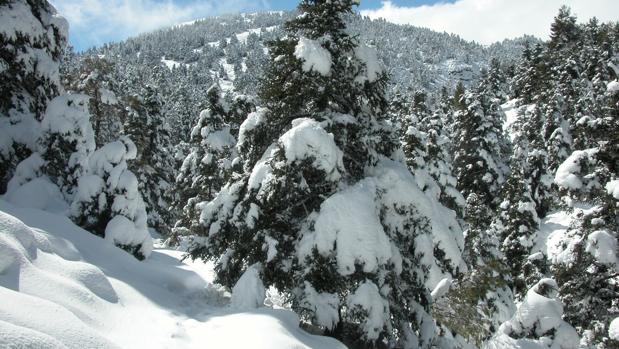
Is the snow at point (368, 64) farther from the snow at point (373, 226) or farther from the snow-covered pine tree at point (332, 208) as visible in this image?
the snow at point (373, 226)

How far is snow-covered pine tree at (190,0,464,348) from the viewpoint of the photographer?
8.39 m

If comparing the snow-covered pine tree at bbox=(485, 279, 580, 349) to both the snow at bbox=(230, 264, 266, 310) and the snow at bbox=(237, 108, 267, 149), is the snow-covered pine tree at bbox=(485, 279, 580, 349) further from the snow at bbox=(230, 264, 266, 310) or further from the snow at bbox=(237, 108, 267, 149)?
the snow at bbox=(237, 108, 267, 149)

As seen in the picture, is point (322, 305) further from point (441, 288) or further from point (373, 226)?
point (441, 288)

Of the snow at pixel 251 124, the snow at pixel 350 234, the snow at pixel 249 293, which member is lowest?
the snow at pixel 249 293

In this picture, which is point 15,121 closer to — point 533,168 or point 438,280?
point 438,280

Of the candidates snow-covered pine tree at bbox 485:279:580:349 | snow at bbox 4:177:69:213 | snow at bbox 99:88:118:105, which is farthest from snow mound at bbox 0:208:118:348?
snow at bbox 99:88:118:105

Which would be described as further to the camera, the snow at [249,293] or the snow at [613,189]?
the snow at [613,189]

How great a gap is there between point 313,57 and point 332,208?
129 inches

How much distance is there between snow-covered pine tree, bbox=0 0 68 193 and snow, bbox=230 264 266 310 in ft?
31.0

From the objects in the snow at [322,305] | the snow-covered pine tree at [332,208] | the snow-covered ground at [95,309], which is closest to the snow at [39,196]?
the snow-covered ground at [95,309]

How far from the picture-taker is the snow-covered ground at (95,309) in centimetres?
463

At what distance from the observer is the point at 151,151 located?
114 feet

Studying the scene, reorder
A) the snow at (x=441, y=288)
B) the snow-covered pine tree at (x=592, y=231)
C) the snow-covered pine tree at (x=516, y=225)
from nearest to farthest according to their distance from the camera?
1. the snow at (x=441, y=288)
2. the snow-covered pine tree at (x=592, y=231)
3. the snow-covered pine tree at (x=516, y=225)

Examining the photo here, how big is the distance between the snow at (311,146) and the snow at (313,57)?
1443 millimetres
